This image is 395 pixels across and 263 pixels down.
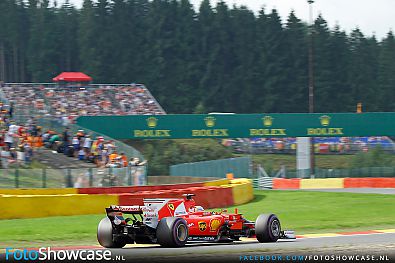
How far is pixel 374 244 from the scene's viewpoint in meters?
14.4

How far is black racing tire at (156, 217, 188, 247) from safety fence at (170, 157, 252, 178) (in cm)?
2319

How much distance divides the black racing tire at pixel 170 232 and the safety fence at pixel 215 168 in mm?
23189

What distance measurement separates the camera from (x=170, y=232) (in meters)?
13.9

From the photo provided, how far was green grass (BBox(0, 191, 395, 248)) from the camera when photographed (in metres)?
17.1

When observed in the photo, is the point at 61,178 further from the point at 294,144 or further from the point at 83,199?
the point at 294,144

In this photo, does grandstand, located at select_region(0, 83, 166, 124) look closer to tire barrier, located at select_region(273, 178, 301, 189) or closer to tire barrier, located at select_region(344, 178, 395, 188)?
tire barrier, located at select_region(273, 178, 301, 189)

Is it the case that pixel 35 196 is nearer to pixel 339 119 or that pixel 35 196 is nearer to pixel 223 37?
pixel 339 119

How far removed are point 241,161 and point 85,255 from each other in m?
31.1

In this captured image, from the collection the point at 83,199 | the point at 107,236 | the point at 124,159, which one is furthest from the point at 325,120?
the point at 107,236

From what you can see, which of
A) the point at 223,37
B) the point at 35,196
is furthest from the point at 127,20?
the point at 35,196

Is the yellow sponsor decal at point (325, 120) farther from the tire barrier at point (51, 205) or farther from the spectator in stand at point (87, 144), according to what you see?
the tire barrier at point (51, 205)

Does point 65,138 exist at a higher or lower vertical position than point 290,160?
higher

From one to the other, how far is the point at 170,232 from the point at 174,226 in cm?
13

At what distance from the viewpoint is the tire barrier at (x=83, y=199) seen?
69.5 ft
